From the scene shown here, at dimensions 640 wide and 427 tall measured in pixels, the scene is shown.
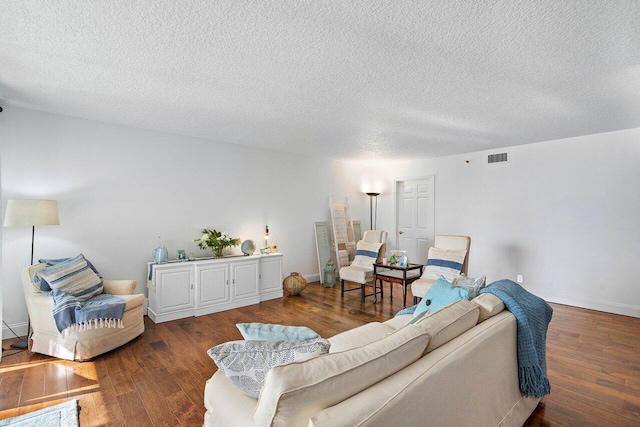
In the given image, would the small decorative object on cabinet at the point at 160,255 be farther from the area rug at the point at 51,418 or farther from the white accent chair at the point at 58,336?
the area rug at the point at 51,418

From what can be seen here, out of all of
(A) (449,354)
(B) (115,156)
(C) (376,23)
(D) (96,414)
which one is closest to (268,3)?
(C) (376,23)

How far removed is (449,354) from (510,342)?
28.8 inches

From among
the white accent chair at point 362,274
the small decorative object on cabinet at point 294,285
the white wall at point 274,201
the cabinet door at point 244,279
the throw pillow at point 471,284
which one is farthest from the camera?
the small decorative object on cabinet at point 294,285

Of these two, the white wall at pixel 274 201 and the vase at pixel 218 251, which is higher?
the white wall at pixel 274 201

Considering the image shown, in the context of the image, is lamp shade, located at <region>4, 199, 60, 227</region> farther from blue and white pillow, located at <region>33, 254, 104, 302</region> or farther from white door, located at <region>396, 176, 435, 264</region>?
white door, located at <region>396, 176, 435, 264</region>

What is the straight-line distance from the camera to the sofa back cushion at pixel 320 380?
0.98 meters

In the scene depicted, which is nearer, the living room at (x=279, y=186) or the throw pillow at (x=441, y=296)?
the throw pillow at (x=441, y=296)

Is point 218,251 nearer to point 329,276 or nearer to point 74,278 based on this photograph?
point 74,278

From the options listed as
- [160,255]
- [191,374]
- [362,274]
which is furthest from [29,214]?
[362,274]

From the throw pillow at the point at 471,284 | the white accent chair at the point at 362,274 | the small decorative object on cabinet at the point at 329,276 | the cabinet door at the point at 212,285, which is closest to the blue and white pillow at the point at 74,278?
the cabinet door at the point at 212,285

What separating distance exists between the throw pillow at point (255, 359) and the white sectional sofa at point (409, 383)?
0.08 m

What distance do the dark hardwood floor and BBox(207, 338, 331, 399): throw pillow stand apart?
121cm

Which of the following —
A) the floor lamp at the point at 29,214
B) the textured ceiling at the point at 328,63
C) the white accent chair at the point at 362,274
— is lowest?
the white accent chair at the point at 362,274

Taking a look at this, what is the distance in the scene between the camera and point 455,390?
1.39 meters
